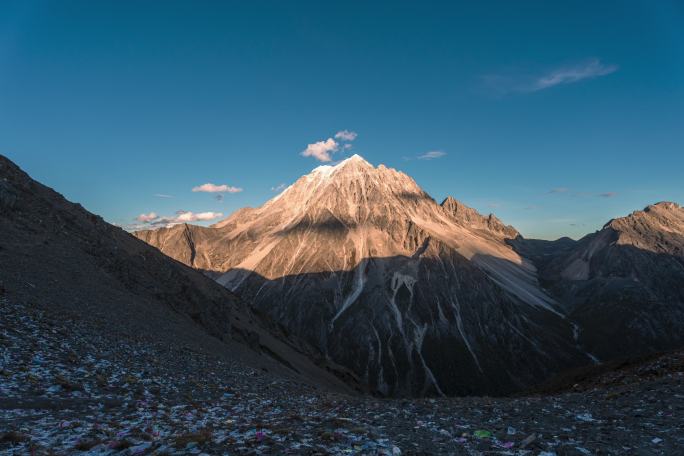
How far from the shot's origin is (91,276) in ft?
128

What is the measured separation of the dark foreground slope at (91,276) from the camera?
96.5ft

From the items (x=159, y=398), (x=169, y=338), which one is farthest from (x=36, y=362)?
(x=169, y=338)

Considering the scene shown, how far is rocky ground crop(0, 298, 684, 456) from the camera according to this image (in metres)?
10.8

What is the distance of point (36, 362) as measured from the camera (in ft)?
57.6

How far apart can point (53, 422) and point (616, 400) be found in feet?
73.0

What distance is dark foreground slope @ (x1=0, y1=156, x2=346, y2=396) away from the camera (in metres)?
29.4

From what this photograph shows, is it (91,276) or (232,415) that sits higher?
(91,276)

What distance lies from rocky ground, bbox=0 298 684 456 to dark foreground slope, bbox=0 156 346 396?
533cm

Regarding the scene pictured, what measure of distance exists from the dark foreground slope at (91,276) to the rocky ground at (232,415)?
5331 millimetres

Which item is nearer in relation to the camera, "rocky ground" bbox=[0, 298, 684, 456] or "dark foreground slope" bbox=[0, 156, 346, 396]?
"rocky ground" bbox=[0, 298, 684, 456]

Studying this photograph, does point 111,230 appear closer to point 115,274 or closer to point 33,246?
point 115,274

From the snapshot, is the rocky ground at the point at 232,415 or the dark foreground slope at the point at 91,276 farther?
the dark foreground slope at the point at 91,276

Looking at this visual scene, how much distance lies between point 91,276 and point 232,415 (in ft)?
101

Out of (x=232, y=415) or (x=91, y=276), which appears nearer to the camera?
(x=232, y=415)
